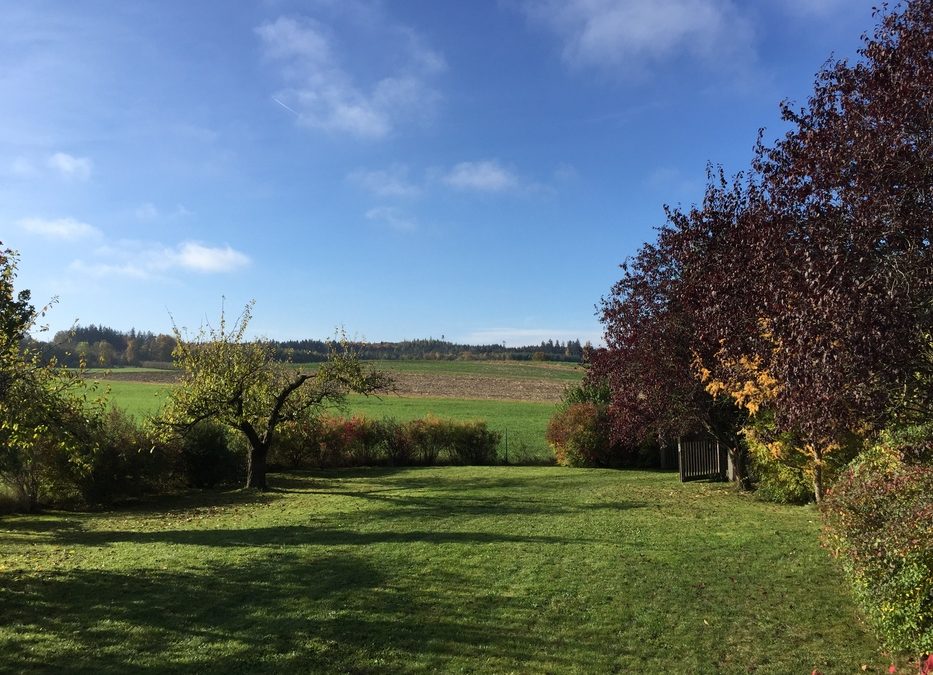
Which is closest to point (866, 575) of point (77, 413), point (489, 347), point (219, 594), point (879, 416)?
point (879, 416)

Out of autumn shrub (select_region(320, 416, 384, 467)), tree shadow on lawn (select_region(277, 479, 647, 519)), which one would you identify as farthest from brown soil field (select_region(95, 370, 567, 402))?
tree shadow on lawn (select_region(277, 479, 647, 519))

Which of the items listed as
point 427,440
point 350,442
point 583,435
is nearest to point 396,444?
point 427,440

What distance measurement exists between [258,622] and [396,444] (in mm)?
20056

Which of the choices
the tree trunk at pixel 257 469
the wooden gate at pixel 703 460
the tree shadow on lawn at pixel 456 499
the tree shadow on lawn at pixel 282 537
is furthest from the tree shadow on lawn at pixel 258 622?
the wooden gate at pixel 703 460

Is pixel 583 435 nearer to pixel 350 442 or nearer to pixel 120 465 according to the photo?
pixel 350 442

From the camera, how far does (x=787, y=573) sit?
7.59 metres

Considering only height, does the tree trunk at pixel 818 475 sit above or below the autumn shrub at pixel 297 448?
above

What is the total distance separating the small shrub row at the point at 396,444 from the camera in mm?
24719

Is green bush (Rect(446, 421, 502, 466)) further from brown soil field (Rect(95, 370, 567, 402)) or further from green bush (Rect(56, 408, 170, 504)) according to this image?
brown soil field (Rect(95, 370, 567, 402))

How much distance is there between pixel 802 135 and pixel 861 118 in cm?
87

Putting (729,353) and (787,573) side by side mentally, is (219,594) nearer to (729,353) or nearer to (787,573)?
(729,353)

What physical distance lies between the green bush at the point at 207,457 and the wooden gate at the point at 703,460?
47.9 feet

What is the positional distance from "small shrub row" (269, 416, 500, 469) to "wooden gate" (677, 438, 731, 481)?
10.1 metres

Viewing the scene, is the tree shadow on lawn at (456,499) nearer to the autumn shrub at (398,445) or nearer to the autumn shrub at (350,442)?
the autumn shrub at (350,442)
